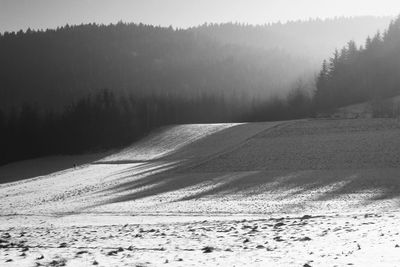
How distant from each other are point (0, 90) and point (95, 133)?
9756 cm

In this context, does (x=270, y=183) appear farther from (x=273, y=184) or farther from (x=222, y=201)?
(x=222, y=201)

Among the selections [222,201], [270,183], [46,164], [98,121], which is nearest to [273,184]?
[270,183]

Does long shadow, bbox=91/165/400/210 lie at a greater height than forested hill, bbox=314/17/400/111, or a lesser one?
lesser

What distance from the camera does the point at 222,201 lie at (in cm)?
3503

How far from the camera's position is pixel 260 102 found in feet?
Result: 390

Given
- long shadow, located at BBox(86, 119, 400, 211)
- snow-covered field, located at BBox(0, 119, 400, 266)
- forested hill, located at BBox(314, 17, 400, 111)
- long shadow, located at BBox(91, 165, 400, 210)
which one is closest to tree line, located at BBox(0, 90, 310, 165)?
forested hill, located at BBox(314, 17, 400, 111)

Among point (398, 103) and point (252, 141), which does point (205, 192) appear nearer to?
point (252, 141)

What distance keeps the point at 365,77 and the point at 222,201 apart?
73.9 meters

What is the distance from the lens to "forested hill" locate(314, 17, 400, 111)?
97.1 metres

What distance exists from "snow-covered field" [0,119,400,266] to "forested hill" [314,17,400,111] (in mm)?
30936

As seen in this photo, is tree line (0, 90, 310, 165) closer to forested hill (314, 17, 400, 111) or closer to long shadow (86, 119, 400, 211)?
forested hill (314, 17, 400, 111)

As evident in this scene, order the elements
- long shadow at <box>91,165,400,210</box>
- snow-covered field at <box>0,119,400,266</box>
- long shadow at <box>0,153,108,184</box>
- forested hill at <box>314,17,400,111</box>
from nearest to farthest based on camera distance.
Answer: snow-covered field at <box>0,119,400,266</box>, long shadow at <box>91,165,400,210</box>, long shadow at <box>0,153,108,184</box>, forested hill at <box>314,17,400,111</box>

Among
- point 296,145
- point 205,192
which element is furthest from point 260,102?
point 205,192

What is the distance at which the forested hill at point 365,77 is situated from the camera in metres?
97.1
